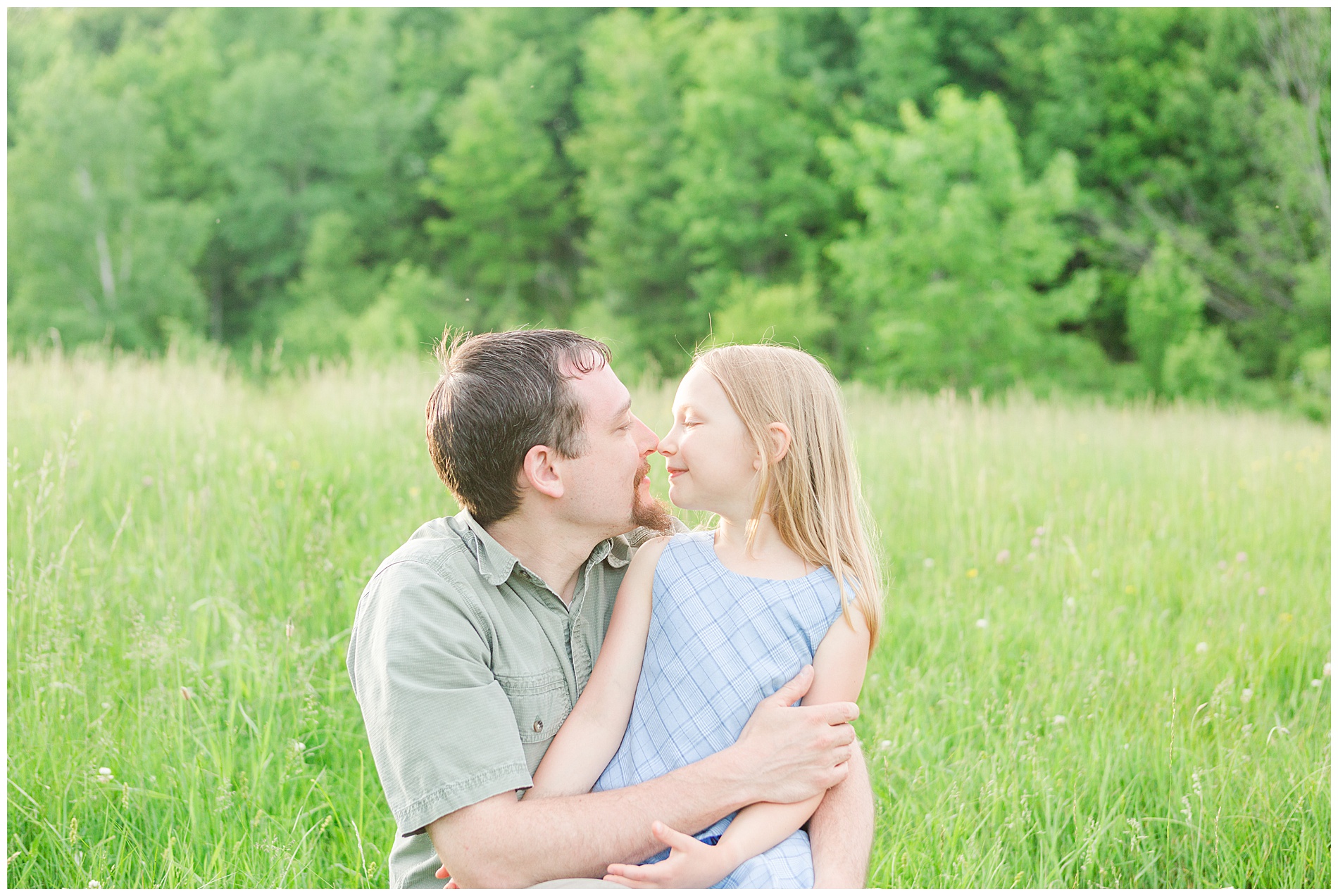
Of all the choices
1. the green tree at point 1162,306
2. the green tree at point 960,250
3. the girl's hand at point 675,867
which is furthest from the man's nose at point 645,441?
the green tree at point 1162,306

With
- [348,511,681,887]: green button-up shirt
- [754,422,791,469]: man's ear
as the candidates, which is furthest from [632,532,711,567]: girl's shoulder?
[754,422,791,469]: man's ear

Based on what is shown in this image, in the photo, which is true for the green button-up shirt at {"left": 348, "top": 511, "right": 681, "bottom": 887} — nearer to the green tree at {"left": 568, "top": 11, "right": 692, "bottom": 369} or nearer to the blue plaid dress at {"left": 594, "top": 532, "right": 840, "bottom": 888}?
the blue plaid dress at {"left": 594, "top": 532, "right": 840, "bottom": 888}

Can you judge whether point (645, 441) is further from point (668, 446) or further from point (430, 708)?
point (430, 708)

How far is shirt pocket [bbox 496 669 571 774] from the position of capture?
1.88 metres

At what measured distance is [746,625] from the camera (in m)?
1.99

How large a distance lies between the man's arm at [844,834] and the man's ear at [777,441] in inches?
24.0

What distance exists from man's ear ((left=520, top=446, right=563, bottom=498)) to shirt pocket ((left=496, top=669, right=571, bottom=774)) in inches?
13.8

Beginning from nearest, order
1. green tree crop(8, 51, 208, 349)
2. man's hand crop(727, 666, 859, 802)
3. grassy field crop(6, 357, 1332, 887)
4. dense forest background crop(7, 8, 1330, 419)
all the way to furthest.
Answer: man's hand crop(727, 666, 859, 802)
grassy field crop(6, 357, 1332, 887)
dense forest background crop(7, 8, 1330, 419)
green tree crop(8, 51, 208, 349)

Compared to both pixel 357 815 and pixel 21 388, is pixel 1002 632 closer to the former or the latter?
pixel 357 815

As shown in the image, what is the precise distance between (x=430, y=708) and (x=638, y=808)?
0.40 meters

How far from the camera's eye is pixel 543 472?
1.98 metres

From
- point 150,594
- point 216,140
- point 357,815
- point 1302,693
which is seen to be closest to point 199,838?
point 357,815

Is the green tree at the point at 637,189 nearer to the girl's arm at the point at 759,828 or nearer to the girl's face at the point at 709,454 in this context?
the girl's face at the point at 709,454

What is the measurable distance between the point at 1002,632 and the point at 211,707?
2.66 meters
